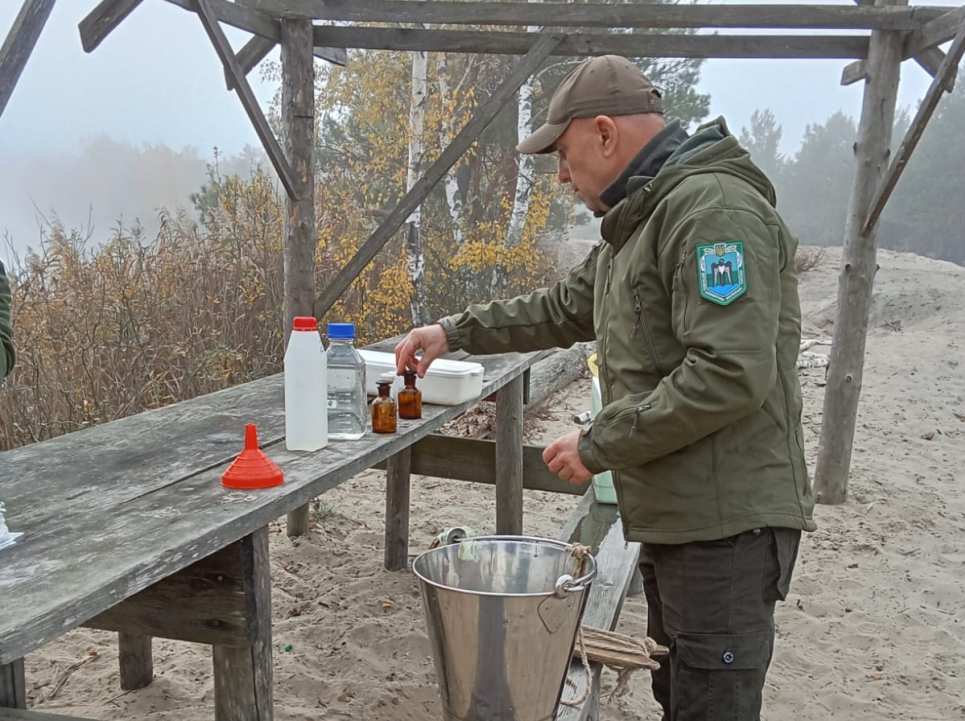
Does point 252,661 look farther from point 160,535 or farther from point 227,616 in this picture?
point 160,535

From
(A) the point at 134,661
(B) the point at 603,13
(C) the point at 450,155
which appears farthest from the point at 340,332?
(B) the point at 603,13

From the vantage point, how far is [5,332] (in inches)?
68.7

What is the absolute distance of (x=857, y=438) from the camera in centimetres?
659

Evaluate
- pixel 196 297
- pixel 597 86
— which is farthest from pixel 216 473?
pixel 196 297

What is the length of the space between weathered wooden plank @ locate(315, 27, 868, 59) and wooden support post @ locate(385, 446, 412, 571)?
2333 millimetres

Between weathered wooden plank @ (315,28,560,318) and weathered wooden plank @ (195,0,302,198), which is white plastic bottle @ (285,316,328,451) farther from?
weathered wooden plank @ (315,28,560,318)

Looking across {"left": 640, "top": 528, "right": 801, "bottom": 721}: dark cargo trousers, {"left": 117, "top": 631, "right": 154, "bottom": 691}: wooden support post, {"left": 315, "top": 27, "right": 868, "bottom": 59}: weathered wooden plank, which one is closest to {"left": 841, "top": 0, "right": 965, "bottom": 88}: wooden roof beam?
{"left": 315, "top": 27, "right": 868, "bottom": 59}: weathered wooden plank

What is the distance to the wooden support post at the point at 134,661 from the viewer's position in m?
2.79

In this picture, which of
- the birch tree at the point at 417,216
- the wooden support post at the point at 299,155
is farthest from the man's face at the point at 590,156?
the birch tree at the point at 417,216

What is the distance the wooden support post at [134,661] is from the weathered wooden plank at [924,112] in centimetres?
384

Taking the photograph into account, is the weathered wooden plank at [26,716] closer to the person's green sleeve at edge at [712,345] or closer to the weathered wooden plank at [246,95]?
the person's green sleeve at edge at [712,345]

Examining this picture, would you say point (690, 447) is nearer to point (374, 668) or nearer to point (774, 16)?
point (374, 668)

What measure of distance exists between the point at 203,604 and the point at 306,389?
20.8 inches

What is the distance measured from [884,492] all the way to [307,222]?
3.84 metres
